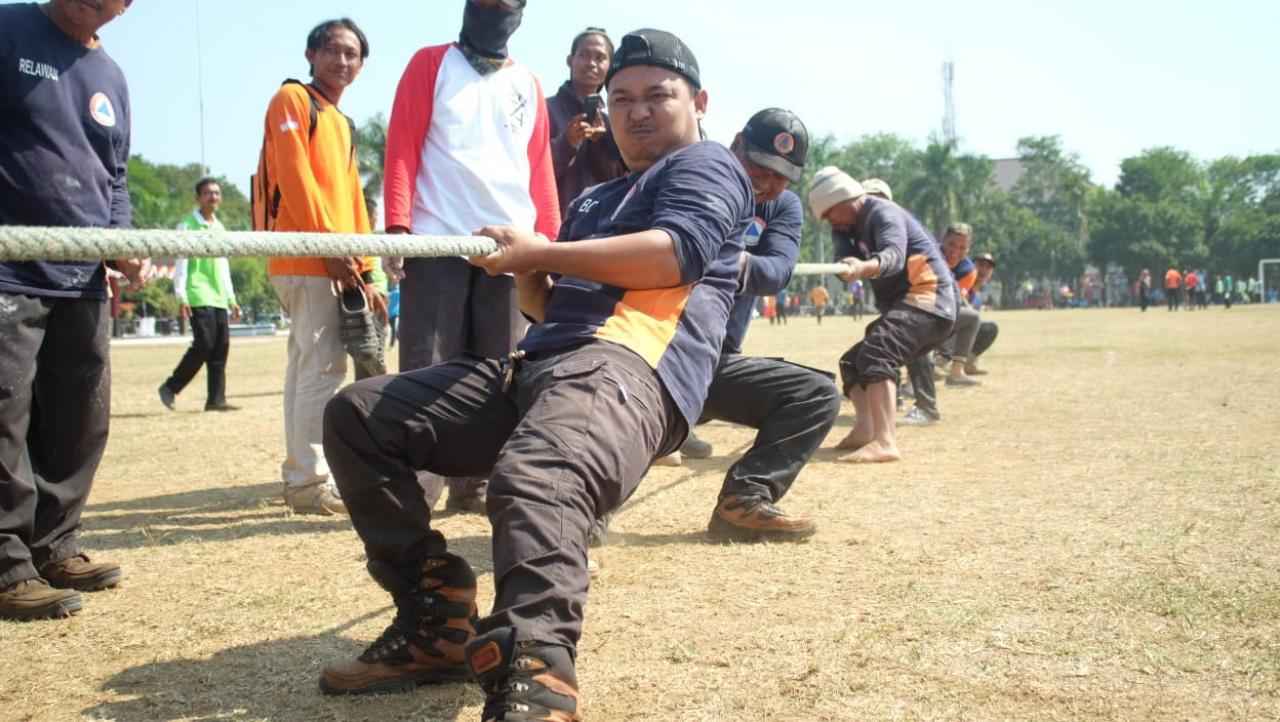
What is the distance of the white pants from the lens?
4.95 metres

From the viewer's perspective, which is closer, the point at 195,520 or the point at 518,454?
the point at 518,454

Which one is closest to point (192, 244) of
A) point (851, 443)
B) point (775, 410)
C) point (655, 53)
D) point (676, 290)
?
point (676, 290)

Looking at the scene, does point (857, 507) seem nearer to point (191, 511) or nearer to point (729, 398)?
point (729, 398)

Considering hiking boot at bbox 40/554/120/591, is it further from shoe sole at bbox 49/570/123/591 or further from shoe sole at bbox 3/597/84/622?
shoe sole at bbox 3/597/84/622

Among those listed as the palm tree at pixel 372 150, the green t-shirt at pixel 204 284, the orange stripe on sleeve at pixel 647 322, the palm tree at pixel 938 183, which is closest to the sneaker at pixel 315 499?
the orange stripe on sleeve at pixel 647 322

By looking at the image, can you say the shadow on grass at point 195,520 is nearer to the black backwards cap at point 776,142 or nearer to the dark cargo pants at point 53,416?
the dark cargo pants at point 53,416

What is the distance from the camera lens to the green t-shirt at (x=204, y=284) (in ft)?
31.2

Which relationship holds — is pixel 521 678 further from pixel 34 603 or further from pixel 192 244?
pixel 34 603

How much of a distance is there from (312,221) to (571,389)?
287 centimetres

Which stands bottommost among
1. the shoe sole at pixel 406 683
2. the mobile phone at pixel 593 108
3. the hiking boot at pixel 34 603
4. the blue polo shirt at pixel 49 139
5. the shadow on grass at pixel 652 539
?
the shadow on grass at pixel 652 539

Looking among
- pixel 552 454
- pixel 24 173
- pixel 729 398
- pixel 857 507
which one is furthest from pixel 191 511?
pixel 552 454

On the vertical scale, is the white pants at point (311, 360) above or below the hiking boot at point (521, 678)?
above

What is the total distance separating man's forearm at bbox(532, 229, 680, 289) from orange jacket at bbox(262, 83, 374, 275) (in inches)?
103

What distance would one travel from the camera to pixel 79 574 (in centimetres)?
372
